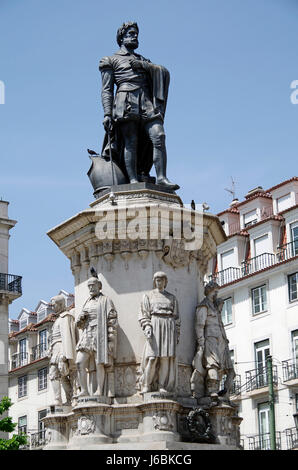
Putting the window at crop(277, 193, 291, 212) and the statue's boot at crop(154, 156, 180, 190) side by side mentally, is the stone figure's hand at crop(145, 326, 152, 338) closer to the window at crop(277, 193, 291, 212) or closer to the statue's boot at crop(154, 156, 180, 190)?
the statue's boot at crop(154, 156, 180, 190)

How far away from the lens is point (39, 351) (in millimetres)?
56188

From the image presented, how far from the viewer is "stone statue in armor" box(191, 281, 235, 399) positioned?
52.5 feet

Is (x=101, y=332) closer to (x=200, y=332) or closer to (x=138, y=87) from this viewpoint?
(x=200, y=332)

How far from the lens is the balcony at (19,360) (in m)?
57.6

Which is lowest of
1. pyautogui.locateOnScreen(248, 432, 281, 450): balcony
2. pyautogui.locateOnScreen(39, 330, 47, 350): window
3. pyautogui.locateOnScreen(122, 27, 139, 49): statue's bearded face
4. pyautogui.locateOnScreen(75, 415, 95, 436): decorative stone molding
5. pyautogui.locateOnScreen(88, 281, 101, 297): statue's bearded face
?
pyautogui.locateOnScreen(75, 415, 95, 436): decorative stone molding

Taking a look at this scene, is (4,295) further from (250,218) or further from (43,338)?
(250,218)

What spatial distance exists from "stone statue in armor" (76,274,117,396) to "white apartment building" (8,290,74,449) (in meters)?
36.2

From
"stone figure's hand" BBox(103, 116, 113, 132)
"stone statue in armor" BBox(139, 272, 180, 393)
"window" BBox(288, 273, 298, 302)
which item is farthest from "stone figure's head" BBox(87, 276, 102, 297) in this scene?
"window" BBox(288, 273, 298, 302)

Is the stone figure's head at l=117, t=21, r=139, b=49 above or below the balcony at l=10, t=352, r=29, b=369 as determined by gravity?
below

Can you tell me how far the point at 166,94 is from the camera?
18094 mm

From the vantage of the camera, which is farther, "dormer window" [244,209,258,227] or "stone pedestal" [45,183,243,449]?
"dormer window" [244,209,258,227]

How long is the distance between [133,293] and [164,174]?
2.32 meters

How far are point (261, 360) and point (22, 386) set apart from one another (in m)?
17.1
